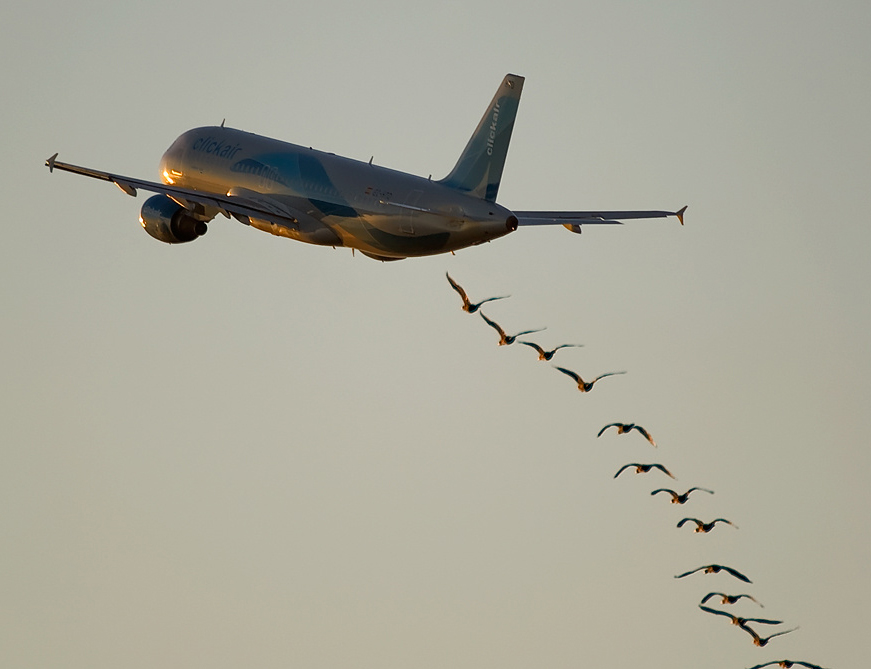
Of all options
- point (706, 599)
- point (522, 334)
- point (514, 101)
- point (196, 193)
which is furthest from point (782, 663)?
point (196, 193)

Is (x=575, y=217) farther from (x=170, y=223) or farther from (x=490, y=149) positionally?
(x=170, y=223)

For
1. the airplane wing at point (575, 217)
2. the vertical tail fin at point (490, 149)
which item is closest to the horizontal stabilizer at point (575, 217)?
the airplane wing at point (575, 217)

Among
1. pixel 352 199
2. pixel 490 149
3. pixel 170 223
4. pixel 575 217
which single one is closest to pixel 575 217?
pixel 575 217

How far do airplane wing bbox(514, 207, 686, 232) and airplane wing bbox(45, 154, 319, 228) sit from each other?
10.6 metres

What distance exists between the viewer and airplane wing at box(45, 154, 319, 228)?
7594 cm

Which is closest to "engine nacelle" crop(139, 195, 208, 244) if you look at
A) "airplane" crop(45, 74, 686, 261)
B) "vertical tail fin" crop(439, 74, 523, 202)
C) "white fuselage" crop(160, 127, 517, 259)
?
"airplane" crop(45, 74, 686, 261)

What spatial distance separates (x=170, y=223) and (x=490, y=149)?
18.7 m

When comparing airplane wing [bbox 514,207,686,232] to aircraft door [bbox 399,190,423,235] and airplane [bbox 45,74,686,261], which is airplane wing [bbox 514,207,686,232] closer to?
airplane [bbox 45,74,686,261]

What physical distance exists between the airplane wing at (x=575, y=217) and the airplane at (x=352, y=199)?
0.16 ft

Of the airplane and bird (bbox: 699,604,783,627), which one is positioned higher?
the airplane

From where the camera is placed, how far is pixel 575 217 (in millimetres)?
81000

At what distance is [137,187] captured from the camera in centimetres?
7750

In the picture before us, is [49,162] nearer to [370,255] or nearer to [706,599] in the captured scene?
[370,255]

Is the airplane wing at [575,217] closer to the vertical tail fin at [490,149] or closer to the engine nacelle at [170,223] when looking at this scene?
the vertical tail fin at [490,149]
